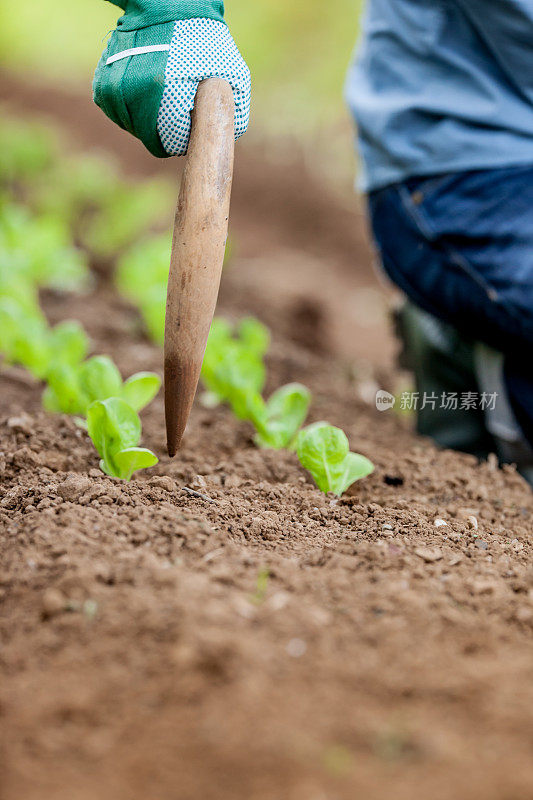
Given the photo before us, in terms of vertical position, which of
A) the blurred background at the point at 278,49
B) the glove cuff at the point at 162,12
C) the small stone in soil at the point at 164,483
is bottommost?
the blurred background at the point at 278,49

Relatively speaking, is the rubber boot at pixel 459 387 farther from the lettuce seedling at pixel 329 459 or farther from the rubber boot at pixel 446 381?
the lettuce seedling at pixel 329 459

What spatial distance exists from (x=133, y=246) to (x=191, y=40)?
98.5 inches

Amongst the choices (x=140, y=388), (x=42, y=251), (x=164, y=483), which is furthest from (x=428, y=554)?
(x=42, y=251)

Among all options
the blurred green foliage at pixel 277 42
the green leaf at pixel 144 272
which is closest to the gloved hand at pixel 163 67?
the green leaf at pixel 144 272

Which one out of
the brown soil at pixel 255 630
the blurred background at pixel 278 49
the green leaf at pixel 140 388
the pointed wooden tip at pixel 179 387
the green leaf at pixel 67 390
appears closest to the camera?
the brown soil at pixel 255 630

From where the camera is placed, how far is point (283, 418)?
1.69 meters

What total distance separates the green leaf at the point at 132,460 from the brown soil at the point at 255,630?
5cm

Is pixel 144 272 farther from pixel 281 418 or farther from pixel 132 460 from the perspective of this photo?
pixel 132 460

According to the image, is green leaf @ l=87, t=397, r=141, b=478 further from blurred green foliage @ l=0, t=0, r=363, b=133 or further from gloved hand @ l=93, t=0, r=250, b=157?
blurred green foliage @ l=0, t=0, r=363, b=133

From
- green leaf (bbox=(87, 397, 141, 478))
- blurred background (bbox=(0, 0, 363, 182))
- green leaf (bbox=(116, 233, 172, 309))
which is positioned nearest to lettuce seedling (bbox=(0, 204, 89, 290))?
green leaf (bbox=(116, 233, 172, 309))

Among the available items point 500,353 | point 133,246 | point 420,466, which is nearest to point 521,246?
point 500,353

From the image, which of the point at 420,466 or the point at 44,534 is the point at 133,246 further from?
the point at 44,534

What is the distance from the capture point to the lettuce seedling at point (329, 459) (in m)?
1.36

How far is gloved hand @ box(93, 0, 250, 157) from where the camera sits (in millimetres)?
1125
